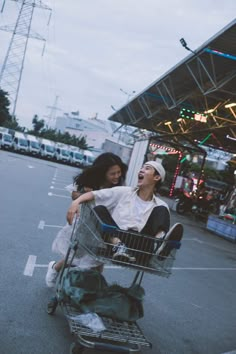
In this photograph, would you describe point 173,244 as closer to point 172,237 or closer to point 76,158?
point 172,237

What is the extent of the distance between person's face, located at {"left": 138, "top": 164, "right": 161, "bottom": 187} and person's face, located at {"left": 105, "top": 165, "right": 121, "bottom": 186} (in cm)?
83

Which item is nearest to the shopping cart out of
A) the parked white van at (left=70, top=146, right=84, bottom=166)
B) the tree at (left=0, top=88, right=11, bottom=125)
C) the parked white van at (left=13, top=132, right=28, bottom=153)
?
the parked white van at (left=13, top=132, right=28, bottom=153)

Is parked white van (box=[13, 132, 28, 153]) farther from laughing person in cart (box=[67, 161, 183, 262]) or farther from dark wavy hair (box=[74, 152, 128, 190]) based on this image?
laughing person in cart (box=[67, 161, 183, 262])

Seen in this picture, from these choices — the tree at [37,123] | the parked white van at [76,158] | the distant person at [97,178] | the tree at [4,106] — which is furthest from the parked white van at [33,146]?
the distant person at [97,178]

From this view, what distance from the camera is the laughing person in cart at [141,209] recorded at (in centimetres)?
425

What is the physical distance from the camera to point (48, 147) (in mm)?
58625

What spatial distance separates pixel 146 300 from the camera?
647cm

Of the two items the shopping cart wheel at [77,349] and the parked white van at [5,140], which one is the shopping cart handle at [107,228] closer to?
the shopping cart wheel at [77,349]

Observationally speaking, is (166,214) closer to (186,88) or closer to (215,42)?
Answer: (215,42)

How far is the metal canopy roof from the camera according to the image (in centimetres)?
1436

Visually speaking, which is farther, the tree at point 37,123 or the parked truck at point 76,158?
the tree at point 37,123

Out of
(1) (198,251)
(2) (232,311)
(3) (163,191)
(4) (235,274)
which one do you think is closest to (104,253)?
(2) (232,311)

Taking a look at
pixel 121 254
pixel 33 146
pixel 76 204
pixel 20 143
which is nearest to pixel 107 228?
pixel 121 254

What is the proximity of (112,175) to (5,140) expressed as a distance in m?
50.4
